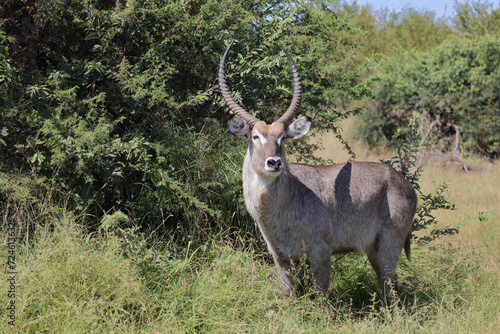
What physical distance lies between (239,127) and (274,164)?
0.56m

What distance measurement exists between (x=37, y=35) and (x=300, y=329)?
3.65 m

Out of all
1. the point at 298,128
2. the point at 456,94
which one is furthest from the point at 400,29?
the point at 298,128

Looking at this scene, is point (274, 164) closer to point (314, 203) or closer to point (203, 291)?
point (314, 203)

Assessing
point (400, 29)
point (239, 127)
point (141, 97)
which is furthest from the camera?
point (400, 29)

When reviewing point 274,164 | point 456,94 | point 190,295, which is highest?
point 456,94

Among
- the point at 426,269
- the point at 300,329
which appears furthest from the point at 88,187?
the point at 426,269

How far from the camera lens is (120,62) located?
495cm

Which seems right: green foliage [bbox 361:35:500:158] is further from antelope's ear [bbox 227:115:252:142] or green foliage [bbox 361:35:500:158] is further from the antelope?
antelope's ear [bbox 227:115:252:142]

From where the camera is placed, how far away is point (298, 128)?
428 centimetres

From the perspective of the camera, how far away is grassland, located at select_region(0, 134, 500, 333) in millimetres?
3438

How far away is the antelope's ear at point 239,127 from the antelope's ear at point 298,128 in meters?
0.34

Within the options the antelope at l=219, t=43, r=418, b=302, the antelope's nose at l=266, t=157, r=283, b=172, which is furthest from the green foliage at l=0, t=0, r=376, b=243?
the antelope's nose at l=266, t=157, r=283, b=172

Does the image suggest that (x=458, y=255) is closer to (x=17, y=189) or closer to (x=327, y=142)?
(x=17, y=189)

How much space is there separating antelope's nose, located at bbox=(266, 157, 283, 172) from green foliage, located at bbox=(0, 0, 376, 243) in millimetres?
1081
